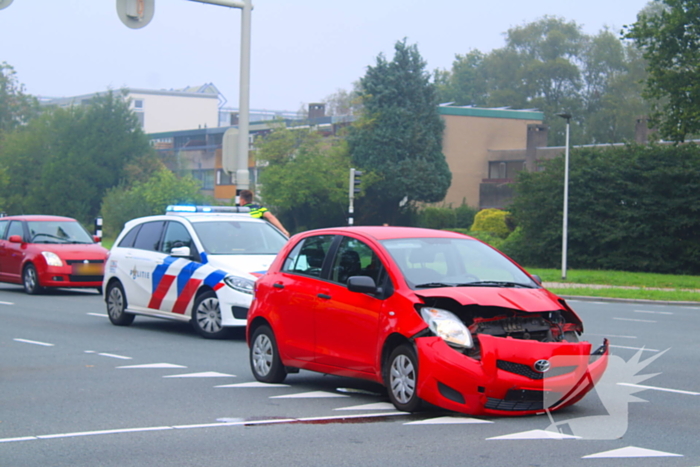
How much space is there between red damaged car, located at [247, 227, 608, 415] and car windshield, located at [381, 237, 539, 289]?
0.01 meters

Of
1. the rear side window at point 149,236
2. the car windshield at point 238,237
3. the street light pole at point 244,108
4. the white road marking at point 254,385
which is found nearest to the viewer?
the white road marking at point 254,385

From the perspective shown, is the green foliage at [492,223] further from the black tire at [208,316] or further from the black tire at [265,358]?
the black tire at [265,358]

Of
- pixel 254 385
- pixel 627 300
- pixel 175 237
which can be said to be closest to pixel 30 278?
pixel 175 237

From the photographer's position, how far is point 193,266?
1322 cm

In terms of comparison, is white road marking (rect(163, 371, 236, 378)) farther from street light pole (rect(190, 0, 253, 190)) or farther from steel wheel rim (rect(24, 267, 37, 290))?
steel wheel rim (rect(24, 267, 37, 290))

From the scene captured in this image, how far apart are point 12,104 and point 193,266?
334ft

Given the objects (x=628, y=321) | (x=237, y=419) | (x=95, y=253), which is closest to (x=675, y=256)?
(x=628, y=321)

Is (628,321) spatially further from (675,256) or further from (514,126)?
(514,126)

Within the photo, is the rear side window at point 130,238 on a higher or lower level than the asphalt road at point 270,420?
higher

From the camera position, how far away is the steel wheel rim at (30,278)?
818 inches

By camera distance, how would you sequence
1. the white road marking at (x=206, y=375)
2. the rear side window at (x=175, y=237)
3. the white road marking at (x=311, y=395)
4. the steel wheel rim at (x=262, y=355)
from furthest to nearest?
the rear side window at (x=175, y=237) → the white road marking at (x=206, y=375) → the steel wheel rim at (x=262, y=355) → the white road marking at (x=311, y=395)

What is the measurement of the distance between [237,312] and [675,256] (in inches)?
1013

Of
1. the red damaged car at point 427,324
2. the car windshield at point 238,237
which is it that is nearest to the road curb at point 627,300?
the car windshield at point 238,237

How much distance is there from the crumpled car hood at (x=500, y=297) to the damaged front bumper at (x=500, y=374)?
0.31 m
